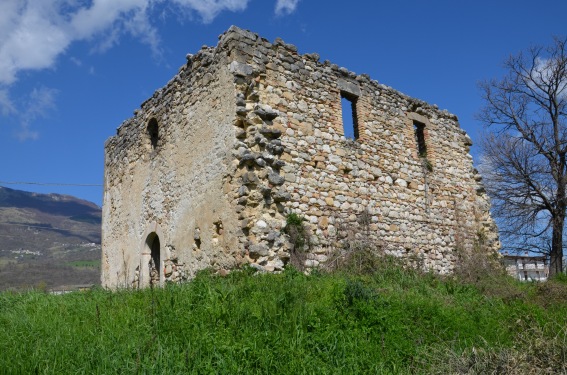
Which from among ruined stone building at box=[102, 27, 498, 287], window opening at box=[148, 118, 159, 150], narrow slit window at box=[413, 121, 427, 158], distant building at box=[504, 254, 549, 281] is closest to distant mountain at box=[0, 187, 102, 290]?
ruined stone building at box=[102, 27, 498, 287]

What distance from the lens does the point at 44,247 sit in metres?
52.3

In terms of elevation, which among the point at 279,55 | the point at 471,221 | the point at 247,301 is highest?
the point at 279,55

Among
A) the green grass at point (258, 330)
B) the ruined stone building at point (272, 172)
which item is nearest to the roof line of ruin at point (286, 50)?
the ruined stone building at point (272, 172)

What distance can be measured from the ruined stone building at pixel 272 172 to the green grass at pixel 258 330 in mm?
1613

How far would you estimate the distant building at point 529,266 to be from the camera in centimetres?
1495

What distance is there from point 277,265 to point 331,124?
3492mm

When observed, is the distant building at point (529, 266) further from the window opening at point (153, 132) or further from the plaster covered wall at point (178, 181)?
the window opening at point (153, 132)

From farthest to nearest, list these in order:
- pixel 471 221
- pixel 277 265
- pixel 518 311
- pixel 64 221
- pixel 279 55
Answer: pixel 64 221
pixel 471 221
pixel 279 55
pixel 277 265
pixel 518 311

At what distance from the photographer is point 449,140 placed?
13.2m

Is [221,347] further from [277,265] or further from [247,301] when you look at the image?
[277,265]

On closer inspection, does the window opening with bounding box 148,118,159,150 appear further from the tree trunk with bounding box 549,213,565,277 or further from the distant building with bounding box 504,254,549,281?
the tree trunk with bounding box 549,213,565,277

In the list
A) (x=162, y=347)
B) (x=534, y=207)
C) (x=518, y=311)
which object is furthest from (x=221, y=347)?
(x=534, y=207)

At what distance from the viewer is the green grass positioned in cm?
449

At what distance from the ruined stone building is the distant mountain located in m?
3.30
